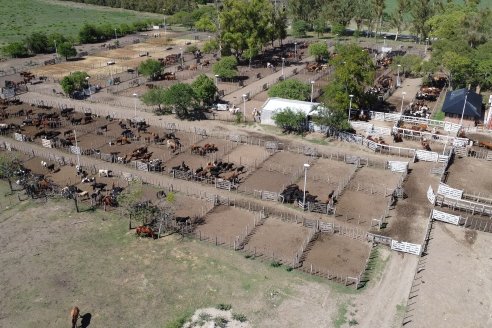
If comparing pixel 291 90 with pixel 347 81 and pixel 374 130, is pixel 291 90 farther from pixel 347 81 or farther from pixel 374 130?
pixel 374 130

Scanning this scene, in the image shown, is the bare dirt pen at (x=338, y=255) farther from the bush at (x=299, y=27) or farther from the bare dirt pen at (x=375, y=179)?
the bush at (x=299, y=27)

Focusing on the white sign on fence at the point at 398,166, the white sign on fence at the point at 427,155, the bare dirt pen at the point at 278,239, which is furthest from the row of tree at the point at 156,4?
the bare dirt pen at the point at 278,239

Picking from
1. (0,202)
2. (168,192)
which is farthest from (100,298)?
(0,202)

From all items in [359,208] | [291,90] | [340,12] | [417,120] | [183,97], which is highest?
[340,12]

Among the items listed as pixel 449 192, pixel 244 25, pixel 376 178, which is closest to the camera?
pixel 449 192

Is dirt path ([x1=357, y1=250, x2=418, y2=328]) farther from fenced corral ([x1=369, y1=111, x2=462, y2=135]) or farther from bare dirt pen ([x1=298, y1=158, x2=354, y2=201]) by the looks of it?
fenced corral ([x1=369, y1=111, x2=462, y2=135])

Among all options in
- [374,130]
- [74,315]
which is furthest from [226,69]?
[74,315]

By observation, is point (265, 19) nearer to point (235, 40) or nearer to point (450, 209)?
point (235, 40)
